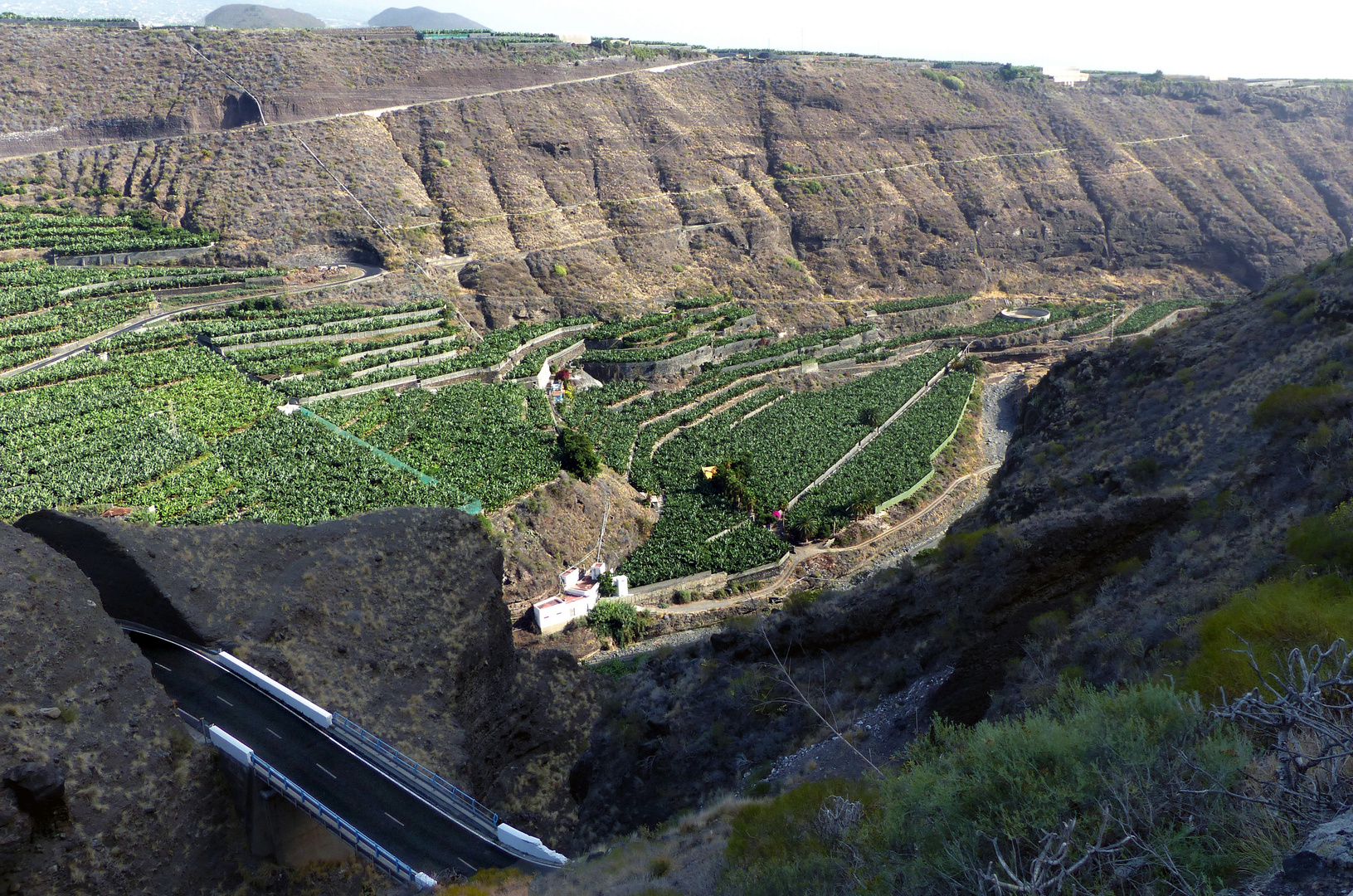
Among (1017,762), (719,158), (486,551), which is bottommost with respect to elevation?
(486,551)

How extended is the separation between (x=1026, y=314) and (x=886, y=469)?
35.5m

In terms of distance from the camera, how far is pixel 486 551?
20281 millimetres

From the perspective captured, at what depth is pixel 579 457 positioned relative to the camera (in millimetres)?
32750

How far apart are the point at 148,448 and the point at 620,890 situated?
2610 cm

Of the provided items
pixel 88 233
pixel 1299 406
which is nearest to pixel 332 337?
pixel 88 233

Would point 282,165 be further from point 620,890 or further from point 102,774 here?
point 620,890

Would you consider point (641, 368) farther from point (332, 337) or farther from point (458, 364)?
point (332, 337)

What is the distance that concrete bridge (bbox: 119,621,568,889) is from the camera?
1246 cm

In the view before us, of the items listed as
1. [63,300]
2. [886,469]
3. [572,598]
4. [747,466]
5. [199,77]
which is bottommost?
[572,598]

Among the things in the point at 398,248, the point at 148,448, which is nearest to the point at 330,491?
the point at 148,448

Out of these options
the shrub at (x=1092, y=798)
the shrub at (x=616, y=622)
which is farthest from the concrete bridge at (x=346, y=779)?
the shrub at (x=616, y=622)

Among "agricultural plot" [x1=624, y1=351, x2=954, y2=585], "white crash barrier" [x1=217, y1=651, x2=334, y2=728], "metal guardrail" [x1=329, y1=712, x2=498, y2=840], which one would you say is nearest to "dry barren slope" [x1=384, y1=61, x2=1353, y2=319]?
"agricultural plot" [x1=624, y1=351, x2=954, y2=585]

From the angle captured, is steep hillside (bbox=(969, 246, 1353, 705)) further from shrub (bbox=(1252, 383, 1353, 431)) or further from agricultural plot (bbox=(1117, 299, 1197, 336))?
agricultural plot (bbox=(1117, 299, 1197, 336))

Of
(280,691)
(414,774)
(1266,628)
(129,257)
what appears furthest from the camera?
(129,257)
